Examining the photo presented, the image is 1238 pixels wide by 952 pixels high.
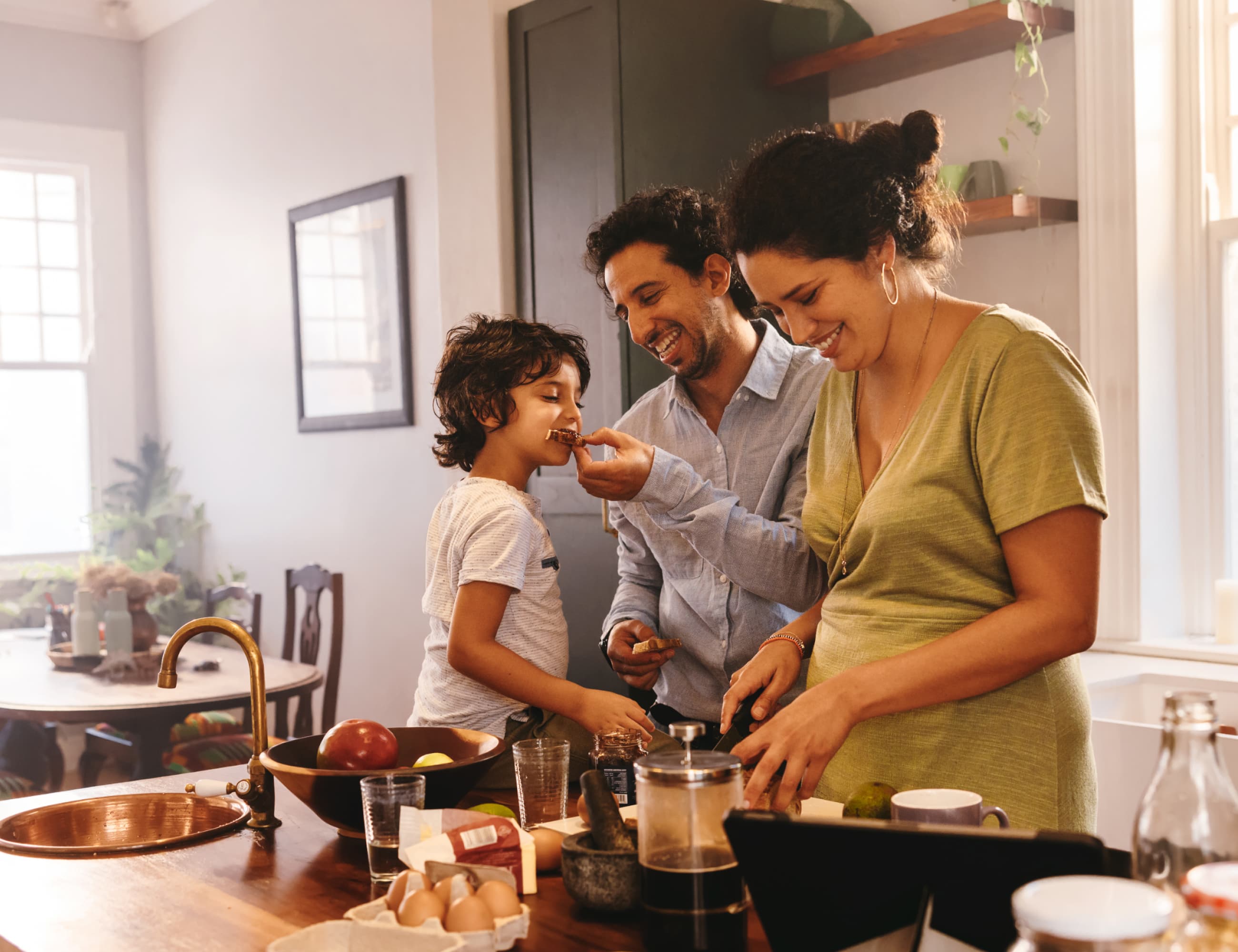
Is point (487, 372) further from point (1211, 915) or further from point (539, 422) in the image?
point (1211, 915)

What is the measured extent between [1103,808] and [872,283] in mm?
1456

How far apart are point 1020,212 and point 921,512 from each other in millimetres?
1626

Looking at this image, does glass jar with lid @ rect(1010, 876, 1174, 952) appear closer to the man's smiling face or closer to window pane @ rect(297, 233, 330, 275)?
the man's smiling face

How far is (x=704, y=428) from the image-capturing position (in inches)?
86.0

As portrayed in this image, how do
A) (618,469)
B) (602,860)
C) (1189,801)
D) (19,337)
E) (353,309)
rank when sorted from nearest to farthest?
(1189,801) < (602,860) < (618,469) < (353,309) < (19,337)

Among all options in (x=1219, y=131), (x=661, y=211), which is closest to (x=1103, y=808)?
(x=661, y=211)

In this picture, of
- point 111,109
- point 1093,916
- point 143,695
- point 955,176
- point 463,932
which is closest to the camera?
point 1093,916

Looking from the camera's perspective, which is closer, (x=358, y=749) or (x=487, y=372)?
(x=358, y=749)

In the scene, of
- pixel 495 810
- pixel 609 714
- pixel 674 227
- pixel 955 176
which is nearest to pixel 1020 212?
pixel 955 176

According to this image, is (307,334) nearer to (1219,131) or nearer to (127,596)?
(127,596)

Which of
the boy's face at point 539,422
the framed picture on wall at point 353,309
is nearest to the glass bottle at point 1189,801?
the boy's face at point 539,422

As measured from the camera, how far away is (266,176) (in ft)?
18.3

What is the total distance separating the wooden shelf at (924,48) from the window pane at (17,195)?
4392 millimetres

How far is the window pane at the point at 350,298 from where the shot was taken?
4969 millimetres
